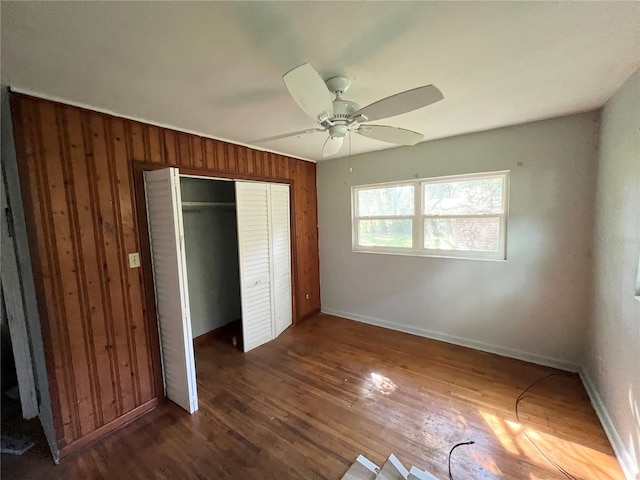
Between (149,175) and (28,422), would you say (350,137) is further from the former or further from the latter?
(28,422)

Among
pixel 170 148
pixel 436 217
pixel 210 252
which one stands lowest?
pixel 210 252

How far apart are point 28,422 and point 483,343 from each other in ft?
13.9

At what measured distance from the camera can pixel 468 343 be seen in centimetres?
314

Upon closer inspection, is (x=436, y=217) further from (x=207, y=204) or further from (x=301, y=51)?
(x=207, y=204)

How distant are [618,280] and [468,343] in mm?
1629

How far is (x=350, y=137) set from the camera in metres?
2.94

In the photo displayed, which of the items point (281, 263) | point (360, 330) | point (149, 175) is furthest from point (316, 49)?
point (360, 330)

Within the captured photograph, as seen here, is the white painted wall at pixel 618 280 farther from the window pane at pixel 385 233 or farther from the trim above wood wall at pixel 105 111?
the trim above wood wall at pixel 105 111

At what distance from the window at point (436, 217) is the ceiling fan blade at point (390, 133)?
1.41m

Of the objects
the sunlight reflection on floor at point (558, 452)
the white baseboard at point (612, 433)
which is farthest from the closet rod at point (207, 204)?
the white baseboard at point (612, 433)

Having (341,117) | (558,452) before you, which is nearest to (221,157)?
(341,117)

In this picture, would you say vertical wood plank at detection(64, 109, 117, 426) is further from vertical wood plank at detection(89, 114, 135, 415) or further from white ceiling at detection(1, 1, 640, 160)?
white ceiling at detection(1, 1, 640, 160)

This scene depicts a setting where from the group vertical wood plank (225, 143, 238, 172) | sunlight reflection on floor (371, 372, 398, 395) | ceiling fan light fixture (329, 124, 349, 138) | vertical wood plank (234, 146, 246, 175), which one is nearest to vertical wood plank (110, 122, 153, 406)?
vertical wood plank (225, 143, 238, 172)

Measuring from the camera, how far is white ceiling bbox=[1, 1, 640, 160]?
3.58 ft
